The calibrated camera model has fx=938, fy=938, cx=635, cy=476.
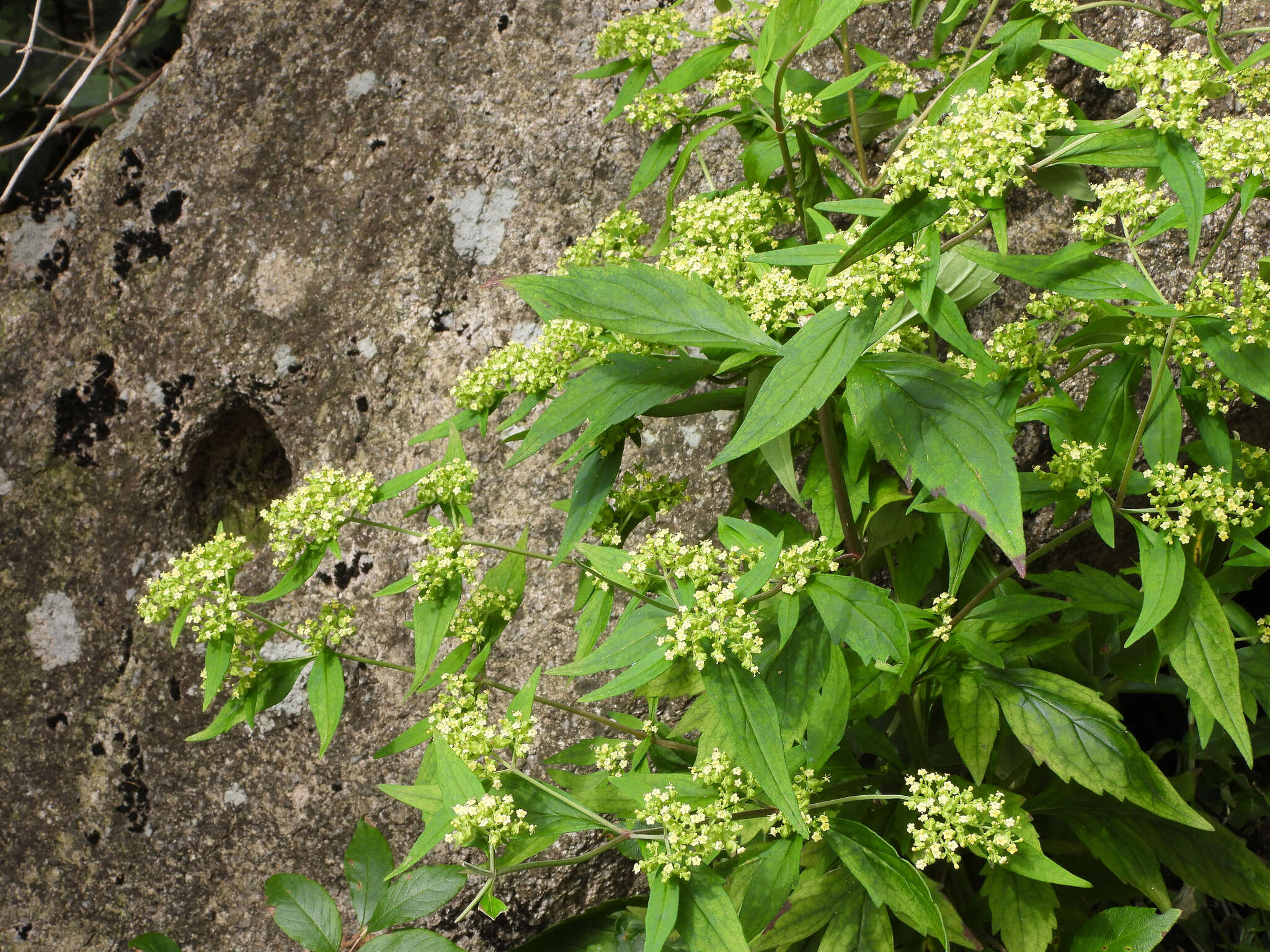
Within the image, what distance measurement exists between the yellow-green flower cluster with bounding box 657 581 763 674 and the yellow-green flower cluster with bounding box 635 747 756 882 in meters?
0.23

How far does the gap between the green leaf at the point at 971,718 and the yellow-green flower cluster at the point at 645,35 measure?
4.81 feet

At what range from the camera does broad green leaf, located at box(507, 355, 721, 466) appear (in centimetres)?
152

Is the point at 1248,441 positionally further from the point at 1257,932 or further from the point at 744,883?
the point at 744,883

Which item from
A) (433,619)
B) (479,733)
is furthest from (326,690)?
(479,733)

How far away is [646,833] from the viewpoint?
1.53 m

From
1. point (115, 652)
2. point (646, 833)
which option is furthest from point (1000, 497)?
point (115, 652)

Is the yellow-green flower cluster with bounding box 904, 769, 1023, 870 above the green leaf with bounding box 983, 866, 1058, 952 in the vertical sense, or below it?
above

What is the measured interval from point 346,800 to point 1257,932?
2.47 m

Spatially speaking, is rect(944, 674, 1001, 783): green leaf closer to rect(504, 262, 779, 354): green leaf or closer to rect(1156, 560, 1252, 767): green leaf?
rect(1156, 560, 1252, 767): green leaf

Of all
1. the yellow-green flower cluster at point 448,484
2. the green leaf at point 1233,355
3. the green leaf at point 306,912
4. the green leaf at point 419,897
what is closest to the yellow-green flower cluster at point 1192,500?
the green leaf at point 1233,355

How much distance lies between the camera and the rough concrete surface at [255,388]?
8.92 ft

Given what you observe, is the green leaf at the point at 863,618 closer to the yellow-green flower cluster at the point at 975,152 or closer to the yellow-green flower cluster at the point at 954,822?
the yellow-green flower cluster at the point at 954,822

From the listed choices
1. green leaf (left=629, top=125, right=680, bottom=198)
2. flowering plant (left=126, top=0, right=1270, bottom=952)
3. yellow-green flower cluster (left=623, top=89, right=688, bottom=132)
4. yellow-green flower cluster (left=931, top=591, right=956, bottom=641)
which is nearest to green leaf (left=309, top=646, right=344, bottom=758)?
flowering plant (left=126, top=0, right=1270, bottom=952)

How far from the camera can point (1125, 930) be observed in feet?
5.20
